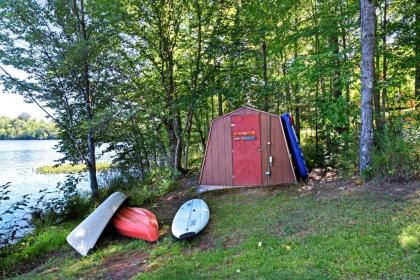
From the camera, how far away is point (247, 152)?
6.61 meters

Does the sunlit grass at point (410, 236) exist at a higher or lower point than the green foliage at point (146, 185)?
higher

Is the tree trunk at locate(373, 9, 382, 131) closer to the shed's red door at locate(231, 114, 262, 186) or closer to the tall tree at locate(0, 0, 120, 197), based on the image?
the shed's red door at locate(231, 114, 262, 186)

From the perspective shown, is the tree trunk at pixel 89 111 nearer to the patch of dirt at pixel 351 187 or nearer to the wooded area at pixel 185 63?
the wooded area at pixel 185 63

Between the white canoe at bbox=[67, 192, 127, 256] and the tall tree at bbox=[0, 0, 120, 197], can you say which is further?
the tall tree at bbox=[0, 0, 120, 197]

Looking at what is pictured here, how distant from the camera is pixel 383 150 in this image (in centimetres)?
487

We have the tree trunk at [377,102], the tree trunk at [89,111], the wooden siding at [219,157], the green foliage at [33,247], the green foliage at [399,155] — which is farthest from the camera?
the tree trunk at [89,111]

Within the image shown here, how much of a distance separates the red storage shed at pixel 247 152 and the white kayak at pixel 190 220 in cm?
160

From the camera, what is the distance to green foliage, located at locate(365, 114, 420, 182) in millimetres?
4426

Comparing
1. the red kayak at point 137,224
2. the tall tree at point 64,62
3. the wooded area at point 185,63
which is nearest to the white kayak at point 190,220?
the red kayak at point 137,224

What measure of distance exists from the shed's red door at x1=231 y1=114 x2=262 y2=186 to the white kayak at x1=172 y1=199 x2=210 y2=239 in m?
1.67

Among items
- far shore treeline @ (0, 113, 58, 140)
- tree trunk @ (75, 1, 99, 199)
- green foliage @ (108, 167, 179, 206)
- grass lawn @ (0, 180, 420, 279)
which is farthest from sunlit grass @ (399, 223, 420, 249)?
far shore treeline @ (0, 113, 58, 140)

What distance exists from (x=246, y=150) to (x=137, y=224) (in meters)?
2.97

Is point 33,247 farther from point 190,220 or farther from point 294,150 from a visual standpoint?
point 294,150

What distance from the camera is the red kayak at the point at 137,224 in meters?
4.46
